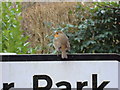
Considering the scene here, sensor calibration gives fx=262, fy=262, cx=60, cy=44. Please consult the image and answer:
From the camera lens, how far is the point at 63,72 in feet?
2.38

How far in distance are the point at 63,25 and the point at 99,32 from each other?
41 centimetres

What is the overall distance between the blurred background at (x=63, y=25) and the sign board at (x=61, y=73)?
870 millimetres

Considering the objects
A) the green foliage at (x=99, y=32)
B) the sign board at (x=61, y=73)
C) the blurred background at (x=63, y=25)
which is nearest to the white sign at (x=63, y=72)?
the sign board at (x=61, y=73)

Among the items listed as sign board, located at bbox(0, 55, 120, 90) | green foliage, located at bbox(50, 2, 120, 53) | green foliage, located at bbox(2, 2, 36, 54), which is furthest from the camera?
green foliage, located at bbox(50, 2, 120, 53)

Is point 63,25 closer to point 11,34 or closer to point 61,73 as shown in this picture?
point 11,34

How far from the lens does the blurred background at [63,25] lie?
5.52ft

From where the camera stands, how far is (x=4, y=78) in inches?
29.0

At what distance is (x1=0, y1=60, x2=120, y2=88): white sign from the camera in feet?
2.37

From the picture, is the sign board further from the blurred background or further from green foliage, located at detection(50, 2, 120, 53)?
green foliage, located at detection(50, 2, 120, 53)

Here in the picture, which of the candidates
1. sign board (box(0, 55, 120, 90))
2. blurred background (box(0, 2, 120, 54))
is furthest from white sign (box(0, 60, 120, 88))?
blurred background (box(0, 2, 120, 54))

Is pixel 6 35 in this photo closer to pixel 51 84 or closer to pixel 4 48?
pixel 4 48

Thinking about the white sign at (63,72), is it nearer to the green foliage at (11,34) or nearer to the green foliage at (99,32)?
the green foliage at (11,34)

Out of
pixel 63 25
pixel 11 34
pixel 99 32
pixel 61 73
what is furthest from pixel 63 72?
pixel 63 25

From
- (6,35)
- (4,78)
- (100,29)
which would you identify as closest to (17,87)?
(4,78)
